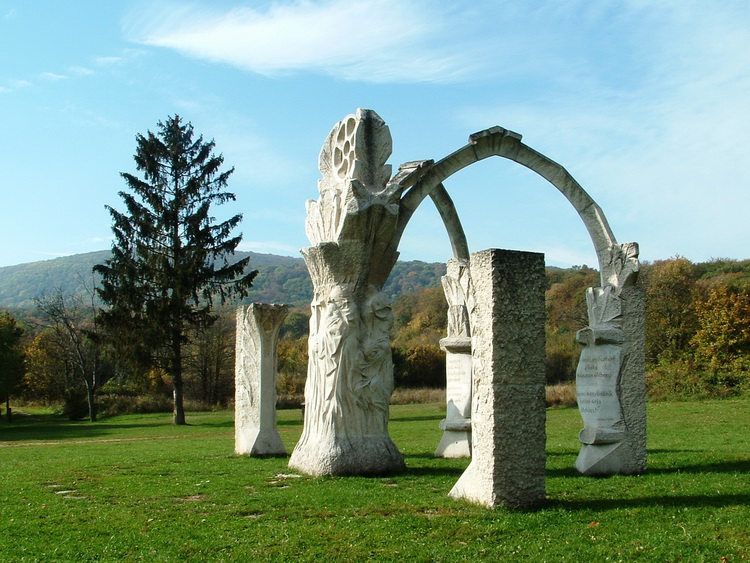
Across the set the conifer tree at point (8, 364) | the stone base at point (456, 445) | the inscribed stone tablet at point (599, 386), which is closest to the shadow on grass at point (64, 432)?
the conifer tree at point (8, 364)

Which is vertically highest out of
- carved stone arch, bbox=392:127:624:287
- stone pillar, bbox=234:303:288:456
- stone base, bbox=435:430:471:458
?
carved stone arch, bbox=392:127:624:287

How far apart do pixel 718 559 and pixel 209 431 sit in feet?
67.8

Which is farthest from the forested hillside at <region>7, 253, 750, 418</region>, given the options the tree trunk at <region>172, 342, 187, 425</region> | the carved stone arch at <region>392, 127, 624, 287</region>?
the carved stone arch at <region>392, 127, 624, 287</region>

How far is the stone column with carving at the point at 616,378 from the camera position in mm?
10125

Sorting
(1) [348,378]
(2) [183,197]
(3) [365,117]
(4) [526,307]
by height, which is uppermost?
(2) [183,197]

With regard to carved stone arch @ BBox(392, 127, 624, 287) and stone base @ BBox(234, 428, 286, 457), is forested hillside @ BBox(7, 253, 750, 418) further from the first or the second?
stone base @ BBox(234, 428, 286, 457)

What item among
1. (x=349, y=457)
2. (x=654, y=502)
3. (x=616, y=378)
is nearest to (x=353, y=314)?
(x=349, y=457)

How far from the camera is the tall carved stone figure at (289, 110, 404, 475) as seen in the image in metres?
10.1

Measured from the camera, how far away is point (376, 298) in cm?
1052

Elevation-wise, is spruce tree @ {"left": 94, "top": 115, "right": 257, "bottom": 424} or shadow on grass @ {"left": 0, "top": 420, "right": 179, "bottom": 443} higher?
spruce tree @ {"left": 94, "top": 115, "right": 257, "bottom": 424}

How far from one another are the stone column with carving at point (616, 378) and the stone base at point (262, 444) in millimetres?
5362

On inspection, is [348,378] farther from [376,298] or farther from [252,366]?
[252,366]

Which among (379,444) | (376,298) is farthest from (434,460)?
(376,298)

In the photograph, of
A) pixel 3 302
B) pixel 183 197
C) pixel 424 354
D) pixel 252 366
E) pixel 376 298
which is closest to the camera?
pixel 376 298
